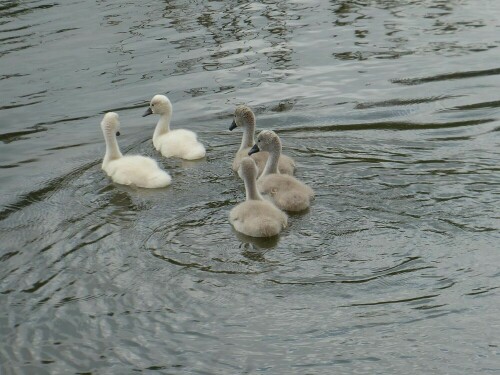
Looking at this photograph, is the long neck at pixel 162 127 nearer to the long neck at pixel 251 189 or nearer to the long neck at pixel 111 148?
the long neck at pixel 111 148

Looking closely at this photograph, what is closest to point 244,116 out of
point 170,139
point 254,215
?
point 170,139

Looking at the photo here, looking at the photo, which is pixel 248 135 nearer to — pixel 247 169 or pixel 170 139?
pixel 170 139

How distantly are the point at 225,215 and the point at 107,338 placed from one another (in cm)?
199

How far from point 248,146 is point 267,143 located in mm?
737

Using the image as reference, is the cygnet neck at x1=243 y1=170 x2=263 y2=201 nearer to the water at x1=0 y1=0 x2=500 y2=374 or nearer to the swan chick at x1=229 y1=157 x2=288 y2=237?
the swan chick at x1=229 y1=157 x2=288 y2=237

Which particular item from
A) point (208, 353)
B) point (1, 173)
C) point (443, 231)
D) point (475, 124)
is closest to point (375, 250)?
point (443, 231)

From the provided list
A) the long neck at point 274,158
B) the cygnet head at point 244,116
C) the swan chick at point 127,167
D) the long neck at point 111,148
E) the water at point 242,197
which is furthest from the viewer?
the cygnet head at point 244,116

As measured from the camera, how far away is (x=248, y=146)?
9.65m

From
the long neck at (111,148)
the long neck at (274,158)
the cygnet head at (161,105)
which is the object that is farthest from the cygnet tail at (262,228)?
the cygnet head at (161,105)

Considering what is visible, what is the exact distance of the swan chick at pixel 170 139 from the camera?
952 centimetres

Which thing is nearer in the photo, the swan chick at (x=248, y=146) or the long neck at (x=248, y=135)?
the swan chick at (x=248, y=146)

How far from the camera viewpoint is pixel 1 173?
9711 mm

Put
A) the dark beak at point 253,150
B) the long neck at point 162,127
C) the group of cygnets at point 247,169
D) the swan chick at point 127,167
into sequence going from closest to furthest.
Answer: the group of cygnets at point 247,169 < the swan chick at point 127,167 < the dark beak at point 253,150 < the long neck at point 162,127

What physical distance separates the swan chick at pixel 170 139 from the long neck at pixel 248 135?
385 millimetres
